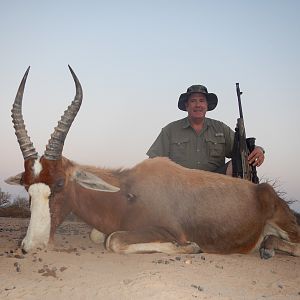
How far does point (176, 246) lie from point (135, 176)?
119cm

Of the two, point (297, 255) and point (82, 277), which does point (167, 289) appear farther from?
point (297, 255)

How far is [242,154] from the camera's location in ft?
22.3

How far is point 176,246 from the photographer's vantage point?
15.2 ft

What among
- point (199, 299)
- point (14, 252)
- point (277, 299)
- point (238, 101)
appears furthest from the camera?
point (238, 101)

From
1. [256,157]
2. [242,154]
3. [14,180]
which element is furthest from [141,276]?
[256,157]

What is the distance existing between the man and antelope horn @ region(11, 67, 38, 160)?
3.12 meters

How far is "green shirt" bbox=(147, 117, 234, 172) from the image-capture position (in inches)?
298

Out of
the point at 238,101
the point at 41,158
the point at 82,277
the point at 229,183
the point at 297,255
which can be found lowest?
the point at 297,255

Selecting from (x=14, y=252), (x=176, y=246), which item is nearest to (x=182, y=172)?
(x=176, y=246)

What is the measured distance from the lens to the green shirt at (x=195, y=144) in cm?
756

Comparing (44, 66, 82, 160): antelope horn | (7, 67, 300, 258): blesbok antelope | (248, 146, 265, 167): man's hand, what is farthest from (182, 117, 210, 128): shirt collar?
(44, 66, 82, 160): antelope horn

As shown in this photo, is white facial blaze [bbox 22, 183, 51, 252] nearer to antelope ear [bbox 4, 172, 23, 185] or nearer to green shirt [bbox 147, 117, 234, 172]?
antelope ear [bbox 4, 172, 23, 185]

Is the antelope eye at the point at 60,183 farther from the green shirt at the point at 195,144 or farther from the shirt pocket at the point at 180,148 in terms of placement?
the shirt pocket at the point at 180,148

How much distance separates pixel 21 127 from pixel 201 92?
12.3 feet
